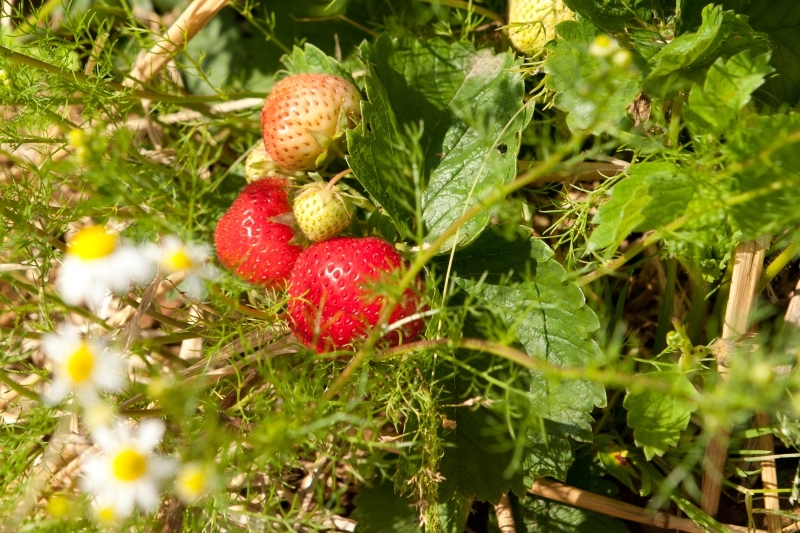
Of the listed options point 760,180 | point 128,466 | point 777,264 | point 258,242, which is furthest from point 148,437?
point 777,264

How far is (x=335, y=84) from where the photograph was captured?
1.25m

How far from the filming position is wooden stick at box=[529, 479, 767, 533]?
120 centimetres

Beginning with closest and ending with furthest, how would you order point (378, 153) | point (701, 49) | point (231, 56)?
1. point (701, 49)
2. point (378, 153)
3. point (231, 56)

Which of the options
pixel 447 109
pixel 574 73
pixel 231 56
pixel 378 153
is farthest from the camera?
pixel 231 56

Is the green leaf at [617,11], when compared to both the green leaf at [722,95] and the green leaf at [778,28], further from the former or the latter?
the green leaf at [722,95]

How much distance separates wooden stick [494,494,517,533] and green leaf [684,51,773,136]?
2.37ft

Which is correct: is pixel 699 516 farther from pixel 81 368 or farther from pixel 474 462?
pixel 81 368

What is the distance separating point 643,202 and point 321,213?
497 mm

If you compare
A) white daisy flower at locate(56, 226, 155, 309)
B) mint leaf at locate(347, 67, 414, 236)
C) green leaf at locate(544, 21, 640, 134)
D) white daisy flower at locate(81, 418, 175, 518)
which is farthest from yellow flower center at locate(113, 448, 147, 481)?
green leaf at locate(544, 21, 640, 134)

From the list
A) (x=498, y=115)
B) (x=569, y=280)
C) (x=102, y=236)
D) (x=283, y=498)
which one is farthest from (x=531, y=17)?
(x=283, y=498)

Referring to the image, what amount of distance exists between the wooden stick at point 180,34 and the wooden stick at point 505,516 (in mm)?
1071

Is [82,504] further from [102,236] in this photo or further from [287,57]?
[287,57]

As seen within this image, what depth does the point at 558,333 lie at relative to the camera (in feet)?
3.76

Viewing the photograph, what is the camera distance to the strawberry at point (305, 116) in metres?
1.22
